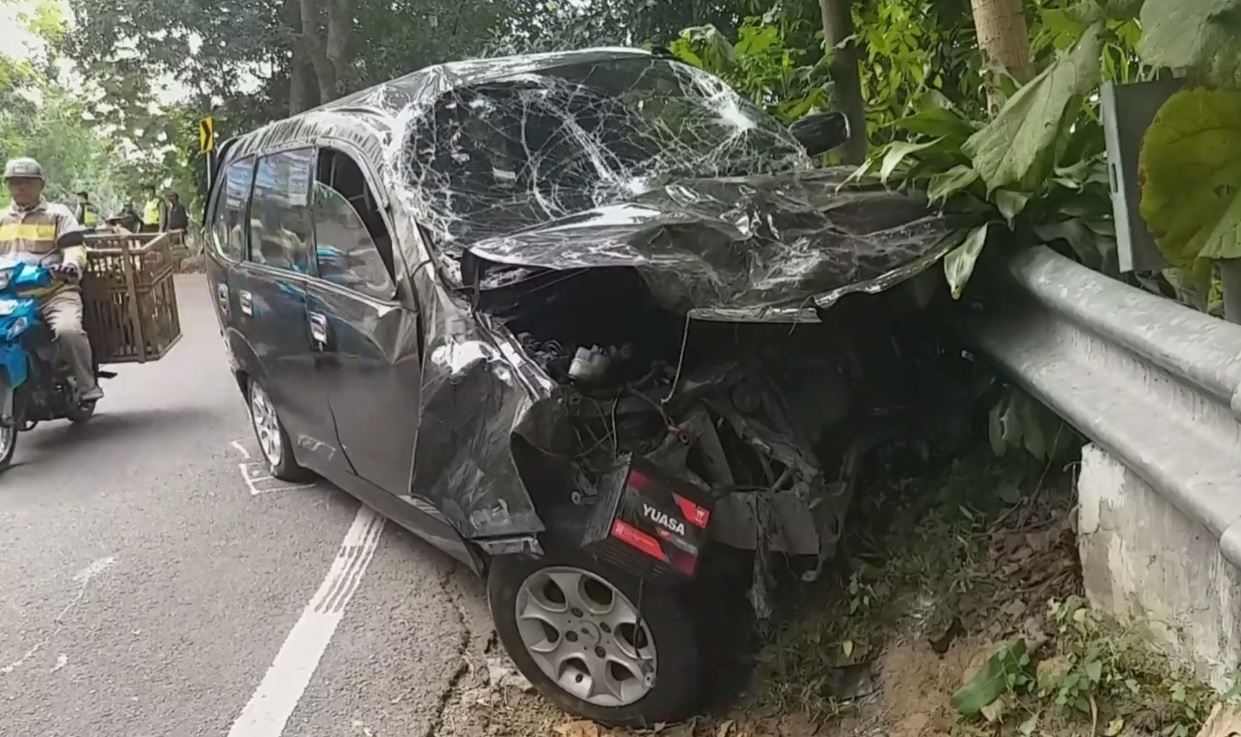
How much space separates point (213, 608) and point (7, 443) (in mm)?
3393

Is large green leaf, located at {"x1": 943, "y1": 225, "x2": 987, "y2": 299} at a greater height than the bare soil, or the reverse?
large green leaf, located at {"x1": 943, "y1": 225, "x2": 987, "y2": 299}

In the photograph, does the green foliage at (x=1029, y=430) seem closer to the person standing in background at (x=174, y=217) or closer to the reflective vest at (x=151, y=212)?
the person standing in background at (x=174, y=217)

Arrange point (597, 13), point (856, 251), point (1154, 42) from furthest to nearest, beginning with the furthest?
point (597, 13)
point (856, 251)
point (1154, 42)

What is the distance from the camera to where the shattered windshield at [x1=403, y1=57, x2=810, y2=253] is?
4.04 meters

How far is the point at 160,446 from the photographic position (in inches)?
292

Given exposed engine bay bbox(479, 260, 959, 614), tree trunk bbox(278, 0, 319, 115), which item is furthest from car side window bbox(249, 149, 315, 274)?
tree trunk bbox(278, 0, 319, 115)

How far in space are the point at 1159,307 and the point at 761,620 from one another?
1560 mm

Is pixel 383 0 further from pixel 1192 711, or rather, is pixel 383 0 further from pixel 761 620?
pixel 1192 711

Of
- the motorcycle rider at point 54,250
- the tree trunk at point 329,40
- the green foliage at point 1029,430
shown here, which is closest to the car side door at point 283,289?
the motorcycle rider at point 54,250

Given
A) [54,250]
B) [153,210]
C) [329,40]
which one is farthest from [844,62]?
[153,210]

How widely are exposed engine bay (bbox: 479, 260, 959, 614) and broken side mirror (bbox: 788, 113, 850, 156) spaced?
5.85 feet

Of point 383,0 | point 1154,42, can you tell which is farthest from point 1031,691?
point 383,0

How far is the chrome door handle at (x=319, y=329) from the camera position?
14.8ft

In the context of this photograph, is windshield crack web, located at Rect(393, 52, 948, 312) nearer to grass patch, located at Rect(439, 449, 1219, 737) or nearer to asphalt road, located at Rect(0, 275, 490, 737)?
grass patch, located at Rect(439, 449, 1219, 737)
